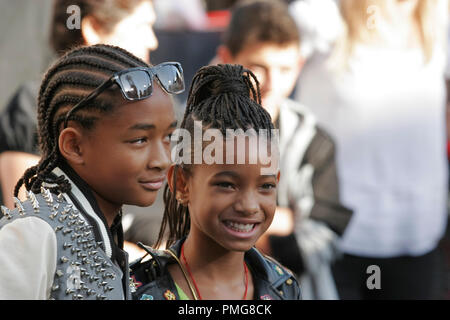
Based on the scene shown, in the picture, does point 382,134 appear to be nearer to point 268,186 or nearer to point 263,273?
point 263,273

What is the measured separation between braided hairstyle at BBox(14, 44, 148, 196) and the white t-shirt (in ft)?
7.13

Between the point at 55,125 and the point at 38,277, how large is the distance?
19.5 inches

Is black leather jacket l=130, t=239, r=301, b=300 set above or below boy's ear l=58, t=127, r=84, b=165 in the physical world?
below

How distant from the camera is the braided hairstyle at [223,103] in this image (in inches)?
75.9

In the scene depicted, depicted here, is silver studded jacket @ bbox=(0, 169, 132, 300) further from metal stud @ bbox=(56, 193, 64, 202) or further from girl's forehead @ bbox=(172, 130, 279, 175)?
girl's forehead @ bbox=(172, 130, 279, 175)

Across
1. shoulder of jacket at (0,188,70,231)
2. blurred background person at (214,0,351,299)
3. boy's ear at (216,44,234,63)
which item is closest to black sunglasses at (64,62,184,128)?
shoulder of jacket at (0,188,70,231)

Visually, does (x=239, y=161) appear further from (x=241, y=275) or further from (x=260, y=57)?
(x=260, y=57)

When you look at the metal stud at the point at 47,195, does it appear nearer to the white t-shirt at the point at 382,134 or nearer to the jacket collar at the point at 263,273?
the jacket collar at the point at 263,273

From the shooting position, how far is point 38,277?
62.9 inches

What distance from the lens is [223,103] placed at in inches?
77.0

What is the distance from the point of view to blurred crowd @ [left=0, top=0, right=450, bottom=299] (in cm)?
381

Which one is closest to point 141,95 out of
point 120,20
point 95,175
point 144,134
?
point 144,134

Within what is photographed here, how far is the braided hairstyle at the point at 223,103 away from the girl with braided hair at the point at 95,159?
0.07m

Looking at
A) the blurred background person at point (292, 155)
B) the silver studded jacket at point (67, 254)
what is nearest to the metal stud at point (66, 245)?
the silver studded jacket at point (67, 254)
